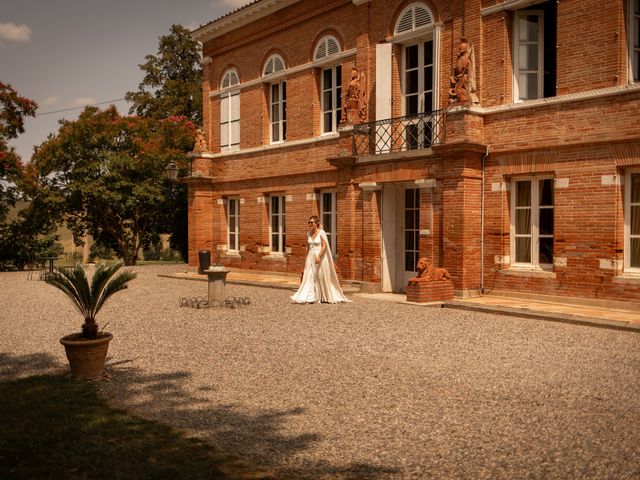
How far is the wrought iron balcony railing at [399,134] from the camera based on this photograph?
47.2 ft

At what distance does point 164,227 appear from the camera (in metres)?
28.6

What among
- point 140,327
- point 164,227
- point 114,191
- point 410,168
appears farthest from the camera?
point 164,227

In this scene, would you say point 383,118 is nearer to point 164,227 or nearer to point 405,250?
point 405,250

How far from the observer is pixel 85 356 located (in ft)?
22.8

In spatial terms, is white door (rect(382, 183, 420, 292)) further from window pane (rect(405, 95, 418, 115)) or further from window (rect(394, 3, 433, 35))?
window (rect(394, 3, 433, 35))

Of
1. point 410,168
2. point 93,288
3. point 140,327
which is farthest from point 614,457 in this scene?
point 410,168

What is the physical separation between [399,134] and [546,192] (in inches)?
159

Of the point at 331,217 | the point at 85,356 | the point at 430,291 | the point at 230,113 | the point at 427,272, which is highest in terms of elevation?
the point at 230,113

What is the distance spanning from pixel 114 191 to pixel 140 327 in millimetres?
16088

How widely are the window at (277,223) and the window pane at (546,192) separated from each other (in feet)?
28.8

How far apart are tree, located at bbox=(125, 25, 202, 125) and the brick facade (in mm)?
15152

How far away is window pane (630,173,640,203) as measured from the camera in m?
11.4

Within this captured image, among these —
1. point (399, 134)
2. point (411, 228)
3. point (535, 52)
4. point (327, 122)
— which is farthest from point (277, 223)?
point (535, 52)

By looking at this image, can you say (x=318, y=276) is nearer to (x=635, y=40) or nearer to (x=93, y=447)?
(x=635, y=40)
